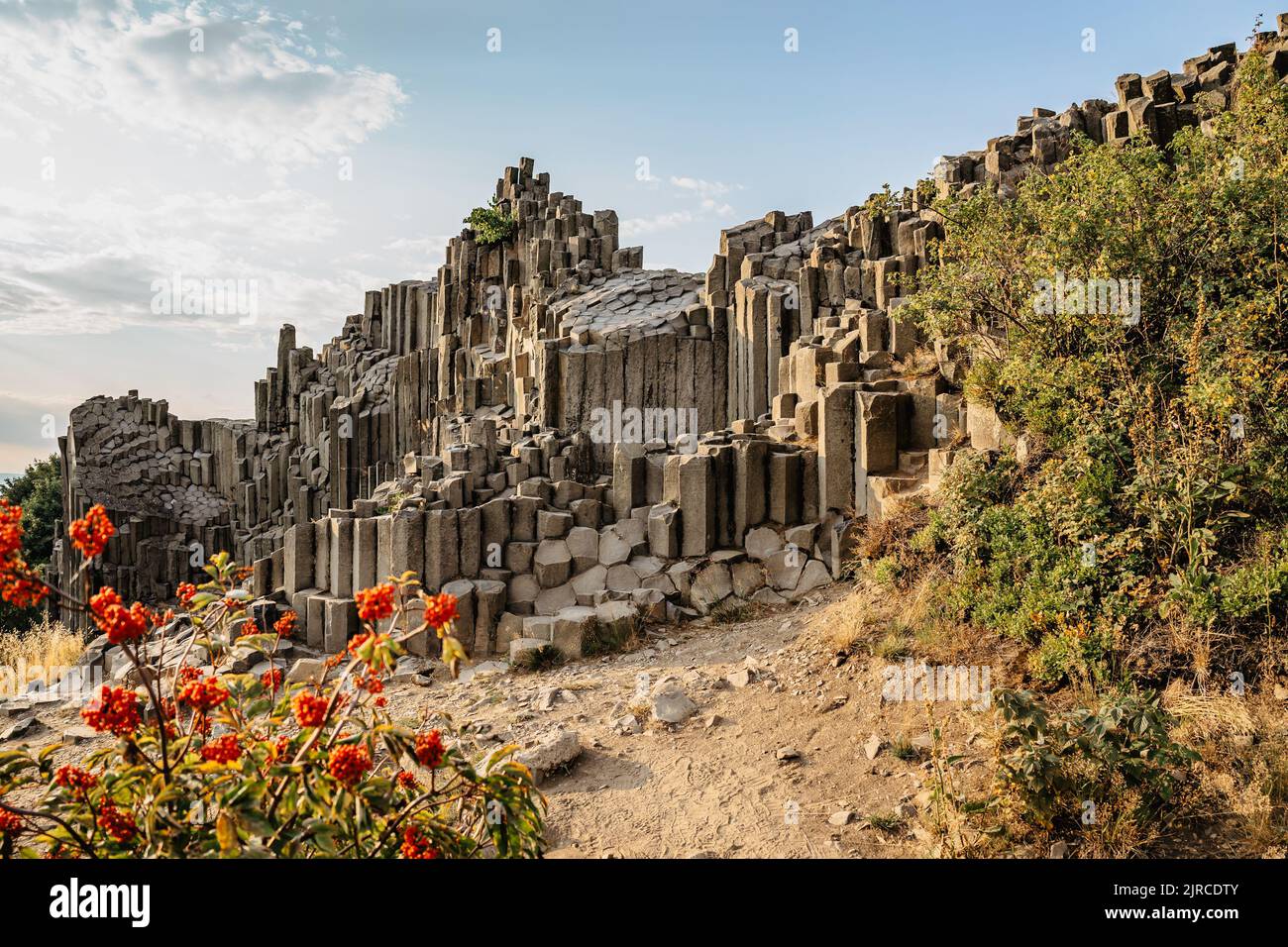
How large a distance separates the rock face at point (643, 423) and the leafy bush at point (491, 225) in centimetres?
30

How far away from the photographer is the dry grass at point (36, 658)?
9.73 metres

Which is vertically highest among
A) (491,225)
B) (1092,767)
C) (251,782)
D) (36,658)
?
(491,225)

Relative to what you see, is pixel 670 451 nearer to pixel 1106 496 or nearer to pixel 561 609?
pixel 561 609

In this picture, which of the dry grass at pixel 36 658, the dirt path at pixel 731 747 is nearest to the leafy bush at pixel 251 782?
the dirt path at pixel 731 747

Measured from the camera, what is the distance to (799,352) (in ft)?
33.0

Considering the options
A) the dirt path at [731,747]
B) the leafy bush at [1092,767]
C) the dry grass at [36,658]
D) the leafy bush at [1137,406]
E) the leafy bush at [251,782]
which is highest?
the leafy bush at [1137,406]

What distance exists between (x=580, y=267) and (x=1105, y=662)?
615 inches

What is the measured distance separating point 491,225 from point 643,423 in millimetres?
12635

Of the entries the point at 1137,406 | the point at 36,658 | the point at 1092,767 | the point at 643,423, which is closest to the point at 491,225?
the point at 643,423

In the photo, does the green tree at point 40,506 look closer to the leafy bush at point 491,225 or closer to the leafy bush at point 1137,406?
the leafy bush at point 491,225

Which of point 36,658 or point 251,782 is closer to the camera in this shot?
point 251,782

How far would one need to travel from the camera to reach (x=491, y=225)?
22734 mm

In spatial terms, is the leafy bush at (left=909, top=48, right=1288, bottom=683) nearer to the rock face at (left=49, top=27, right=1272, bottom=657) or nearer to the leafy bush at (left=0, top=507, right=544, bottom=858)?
the rock face at (left=49, top=27, right=1272, bottom=657)

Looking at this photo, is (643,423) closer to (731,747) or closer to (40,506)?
(731,747)
